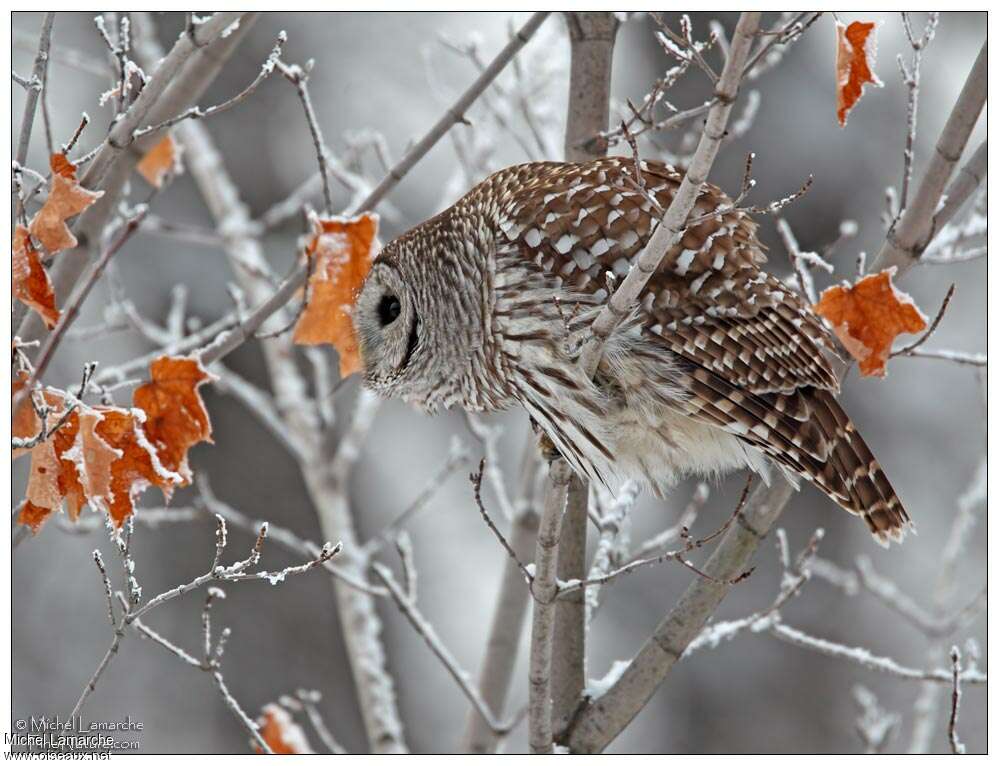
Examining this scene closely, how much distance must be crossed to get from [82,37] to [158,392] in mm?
6056

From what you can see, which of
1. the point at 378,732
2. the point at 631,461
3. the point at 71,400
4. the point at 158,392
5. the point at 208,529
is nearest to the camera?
the point at 71,400

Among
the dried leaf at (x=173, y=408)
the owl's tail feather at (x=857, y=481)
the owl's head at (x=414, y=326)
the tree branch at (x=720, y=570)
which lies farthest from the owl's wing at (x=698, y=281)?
the dried leaf at (x=173, y=408)

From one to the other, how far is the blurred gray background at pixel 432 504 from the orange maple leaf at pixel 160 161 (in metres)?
3.18

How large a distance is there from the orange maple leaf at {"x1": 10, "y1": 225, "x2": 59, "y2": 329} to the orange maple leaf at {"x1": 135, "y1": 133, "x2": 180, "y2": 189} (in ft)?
2.95

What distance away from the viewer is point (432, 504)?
386 inches

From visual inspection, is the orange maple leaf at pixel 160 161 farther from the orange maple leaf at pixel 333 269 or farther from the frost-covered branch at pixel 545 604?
the frost-covered branch at pixel 545 604

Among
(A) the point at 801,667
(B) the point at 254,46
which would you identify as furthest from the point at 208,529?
(A) the point at 801,667

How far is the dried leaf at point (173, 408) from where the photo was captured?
2713mm

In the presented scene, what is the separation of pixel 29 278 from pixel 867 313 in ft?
6.05

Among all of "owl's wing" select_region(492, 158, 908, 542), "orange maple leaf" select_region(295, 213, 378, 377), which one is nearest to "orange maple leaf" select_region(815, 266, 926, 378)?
"owl's wing" select_region(492, 158, 908, 542)

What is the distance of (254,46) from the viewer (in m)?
7.69
